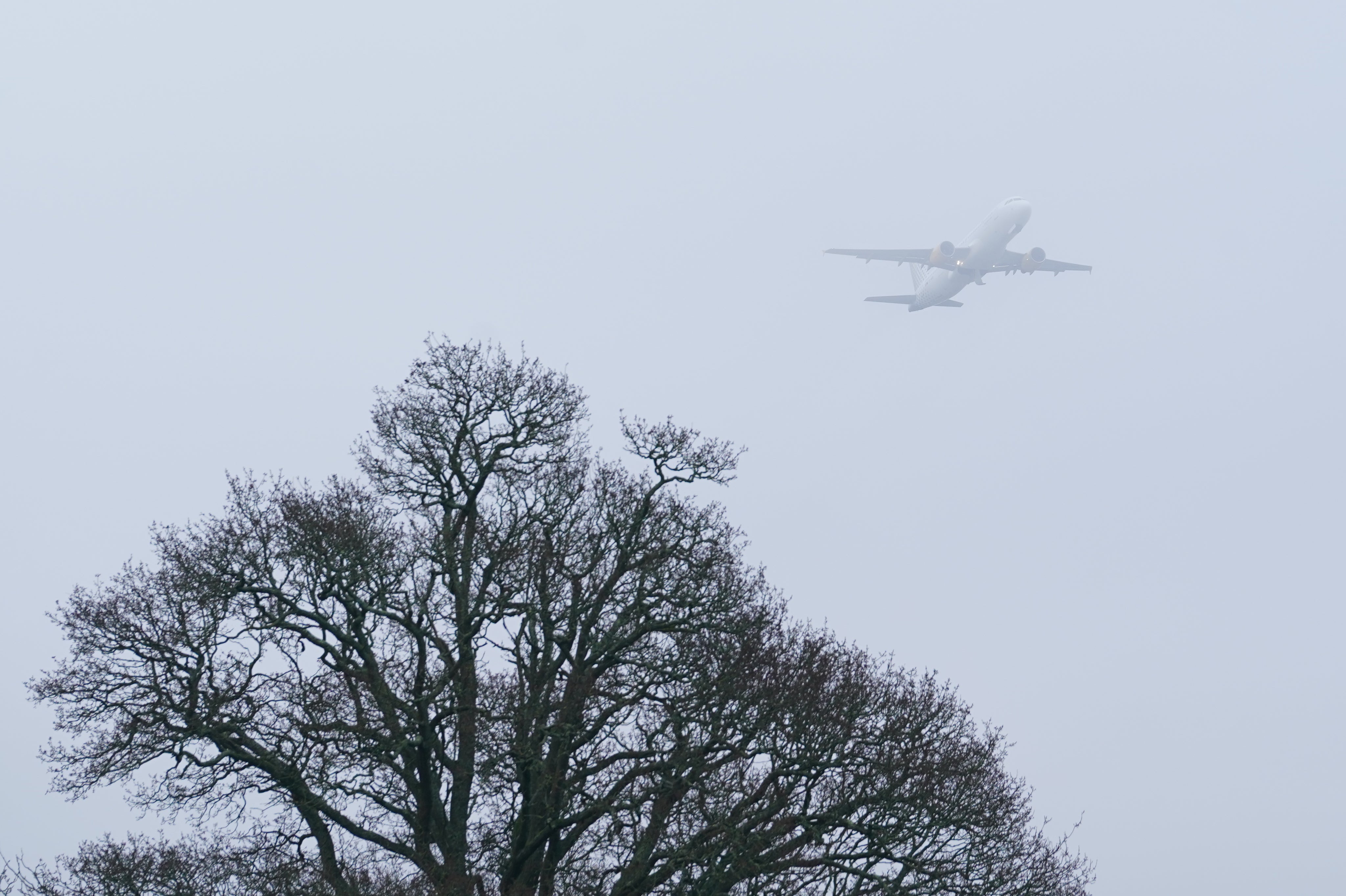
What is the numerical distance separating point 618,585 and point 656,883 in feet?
19.4

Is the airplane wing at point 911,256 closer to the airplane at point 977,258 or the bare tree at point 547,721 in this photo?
the airplane at point 977,258

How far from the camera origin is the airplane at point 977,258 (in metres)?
107

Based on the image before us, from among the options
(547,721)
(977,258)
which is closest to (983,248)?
(977,258)

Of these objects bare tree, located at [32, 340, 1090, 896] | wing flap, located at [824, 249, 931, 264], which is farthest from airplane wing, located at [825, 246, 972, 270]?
bare tree, located at [32, 340, 1090, 896]

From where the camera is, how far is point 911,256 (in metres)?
121

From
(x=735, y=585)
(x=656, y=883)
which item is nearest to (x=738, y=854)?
(x=656, y=883)

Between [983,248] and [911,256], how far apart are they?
39.8 feet

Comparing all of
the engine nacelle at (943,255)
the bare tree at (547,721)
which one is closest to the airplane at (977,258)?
the engine nacelle at (943,255)

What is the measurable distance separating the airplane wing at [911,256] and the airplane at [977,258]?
0.06 metres

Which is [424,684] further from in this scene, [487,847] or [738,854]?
[738,854]

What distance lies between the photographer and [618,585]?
1025 inches

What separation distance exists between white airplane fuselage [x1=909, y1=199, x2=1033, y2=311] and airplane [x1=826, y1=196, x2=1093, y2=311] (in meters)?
0.04

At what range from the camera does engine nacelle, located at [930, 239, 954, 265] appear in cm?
11100

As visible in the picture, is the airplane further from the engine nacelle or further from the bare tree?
the bare tree
